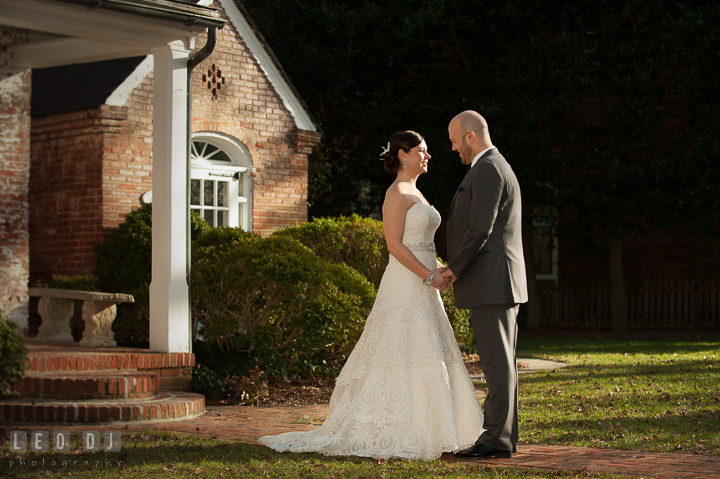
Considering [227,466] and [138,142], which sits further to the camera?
[138,142]

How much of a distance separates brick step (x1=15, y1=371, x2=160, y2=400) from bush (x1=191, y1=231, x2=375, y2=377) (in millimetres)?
1587

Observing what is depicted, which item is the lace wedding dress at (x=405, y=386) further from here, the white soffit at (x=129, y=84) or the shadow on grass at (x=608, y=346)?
the shadow on grass at (x=608, y=346)

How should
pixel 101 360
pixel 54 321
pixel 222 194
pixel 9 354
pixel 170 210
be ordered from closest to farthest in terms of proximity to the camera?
pixel 9 354 → pixel 101 360 → pixel 170 210 → pixel 54 321 → pixel 222 194

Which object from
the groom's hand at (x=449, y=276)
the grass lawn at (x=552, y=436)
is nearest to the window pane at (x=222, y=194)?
the grass lawn at (x=552, y=436)

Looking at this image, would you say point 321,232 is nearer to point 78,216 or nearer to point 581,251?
point 78,216

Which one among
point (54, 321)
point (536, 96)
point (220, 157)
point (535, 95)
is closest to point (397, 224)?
point (54, 321)

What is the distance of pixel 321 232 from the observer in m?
11.3

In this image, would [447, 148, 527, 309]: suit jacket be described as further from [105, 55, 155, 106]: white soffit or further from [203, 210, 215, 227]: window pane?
[203, 210, 215, 227]: window pane

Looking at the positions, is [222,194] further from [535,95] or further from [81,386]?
[535,95]

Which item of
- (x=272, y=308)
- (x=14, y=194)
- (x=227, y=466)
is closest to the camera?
(x=227, y=466)

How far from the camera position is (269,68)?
13664 mm

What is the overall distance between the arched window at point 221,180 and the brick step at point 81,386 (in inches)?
241

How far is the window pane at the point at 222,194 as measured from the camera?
43.0 ft

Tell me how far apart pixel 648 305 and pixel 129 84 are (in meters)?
13.3
